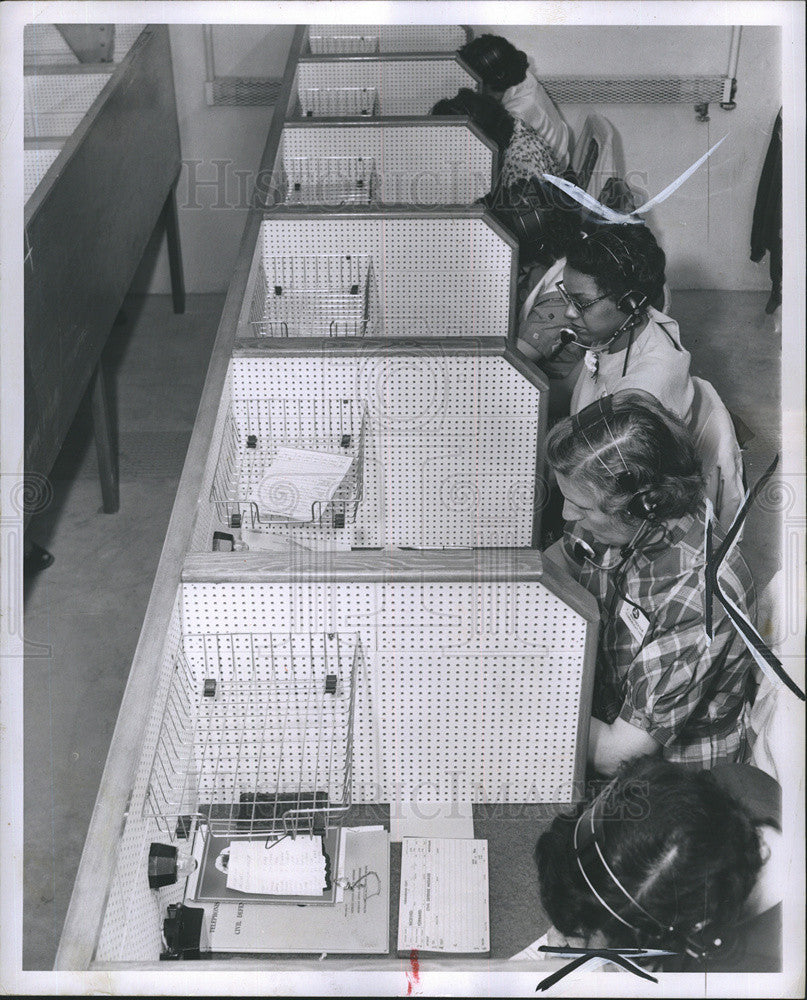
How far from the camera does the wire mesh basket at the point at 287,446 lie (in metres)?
2.80

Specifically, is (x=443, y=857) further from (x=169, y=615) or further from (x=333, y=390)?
(x=333, y=390)

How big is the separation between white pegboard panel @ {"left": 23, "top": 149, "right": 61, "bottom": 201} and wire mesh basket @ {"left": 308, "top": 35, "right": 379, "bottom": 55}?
1727 millimetres

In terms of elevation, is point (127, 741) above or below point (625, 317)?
below

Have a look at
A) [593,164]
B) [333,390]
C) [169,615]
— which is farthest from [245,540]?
[593,164]

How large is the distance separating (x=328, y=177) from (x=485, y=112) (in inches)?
29.2

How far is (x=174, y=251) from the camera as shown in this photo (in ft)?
19.5

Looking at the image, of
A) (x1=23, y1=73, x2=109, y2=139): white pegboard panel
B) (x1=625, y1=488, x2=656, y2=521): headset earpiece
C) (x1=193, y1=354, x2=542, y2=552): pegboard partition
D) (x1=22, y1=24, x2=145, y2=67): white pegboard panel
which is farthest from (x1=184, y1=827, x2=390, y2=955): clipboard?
(x1=22, y1=24, x2=145, y2=67): white pegboard panel

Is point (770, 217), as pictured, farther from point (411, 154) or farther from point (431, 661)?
point (431, 661)

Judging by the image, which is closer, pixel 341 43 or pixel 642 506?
pixel 642 506

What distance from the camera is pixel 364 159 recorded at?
4.27m

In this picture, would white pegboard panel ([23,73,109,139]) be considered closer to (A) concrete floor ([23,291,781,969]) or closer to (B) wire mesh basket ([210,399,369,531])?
(A) concrete floor ([23,291,781,969])

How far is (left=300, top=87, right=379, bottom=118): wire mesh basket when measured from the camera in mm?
4914

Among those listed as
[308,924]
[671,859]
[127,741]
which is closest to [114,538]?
[127,741]

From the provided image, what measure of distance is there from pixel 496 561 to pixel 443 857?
1.88 feet
